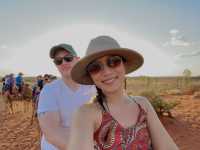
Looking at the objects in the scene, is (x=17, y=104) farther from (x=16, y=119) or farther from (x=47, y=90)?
(x=47, y=90)

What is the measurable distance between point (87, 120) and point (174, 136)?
8.10 metres

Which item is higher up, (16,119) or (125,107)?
(125,107)

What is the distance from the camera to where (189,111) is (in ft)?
46.3

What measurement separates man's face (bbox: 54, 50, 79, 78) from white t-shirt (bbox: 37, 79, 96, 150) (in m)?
0.11

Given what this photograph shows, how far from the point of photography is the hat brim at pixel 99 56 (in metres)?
2.10

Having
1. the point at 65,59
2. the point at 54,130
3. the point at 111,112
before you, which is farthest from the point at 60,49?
the point at 111,112

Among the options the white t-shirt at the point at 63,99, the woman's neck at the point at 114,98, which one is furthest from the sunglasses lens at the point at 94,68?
the white t-shirt at the point at 63,99

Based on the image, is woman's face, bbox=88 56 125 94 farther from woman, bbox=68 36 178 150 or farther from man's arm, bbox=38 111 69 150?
man's arm, bbox=38 111 69 150

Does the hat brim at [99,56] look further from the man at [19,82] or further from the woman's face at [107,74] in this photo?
the man at [19,82]

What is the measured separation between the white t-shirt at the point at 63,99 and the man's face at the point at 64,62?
11 centimetres

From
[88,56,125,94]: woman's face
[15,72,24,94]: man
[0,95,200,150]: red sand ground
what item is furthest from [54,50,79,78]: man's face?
[15,72,24,94]: man

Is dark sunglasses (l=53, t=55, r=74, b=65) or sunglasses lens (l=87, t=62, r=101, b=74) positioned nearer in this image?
sunglasses lens (l=87, t=62, r=101, b=74)

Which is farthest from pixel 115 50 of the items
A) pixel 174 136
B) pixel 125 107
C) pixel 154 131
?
pixel 174 136

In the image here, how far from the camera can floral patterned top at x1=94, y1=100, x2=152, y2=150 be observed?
6.43ft
